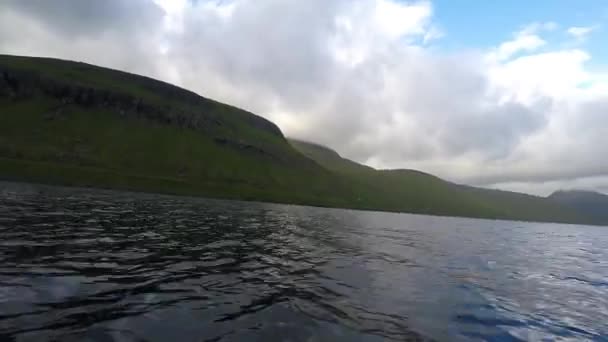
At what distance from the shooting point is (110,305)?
1298 centimetres

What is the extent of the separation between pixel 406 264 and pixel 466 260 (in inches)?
429

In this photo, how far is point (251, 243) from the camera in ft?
109

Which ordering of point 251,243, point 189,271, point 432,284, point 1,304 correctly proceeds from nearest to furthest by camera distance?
point 1,304 < point 189,271 < point 432,284 < point 251,243

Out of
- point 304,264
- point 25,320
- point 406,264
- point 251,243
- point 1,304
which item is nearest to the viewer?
point 25,320

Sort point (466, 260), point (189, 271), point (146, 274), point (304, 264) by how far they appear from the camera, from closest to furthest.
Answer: point (146, 274)
point (189, 271)
point (304, 264)
point (466, 260)

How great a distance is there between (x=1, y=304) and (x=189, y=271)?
8859 mm

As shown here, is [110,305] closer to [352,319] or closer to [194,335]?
[194,335]

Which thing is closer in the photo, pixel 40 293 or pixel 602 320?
pixel 40 293

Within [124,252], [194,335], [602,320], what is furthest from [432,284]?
[124,252]

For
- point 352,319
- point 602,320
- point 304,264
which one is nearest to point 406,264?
point 304,264

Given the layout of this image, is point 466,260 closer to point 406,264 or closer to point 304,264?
point 406,264

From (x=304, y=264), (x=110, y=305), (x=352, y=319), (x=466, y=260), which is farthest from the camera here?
(x=466, y=260)

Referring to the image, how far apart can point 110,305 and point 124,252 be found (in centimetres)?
1122

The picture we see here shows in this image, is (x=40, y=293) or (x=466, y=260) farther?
(x=466, y=260)
